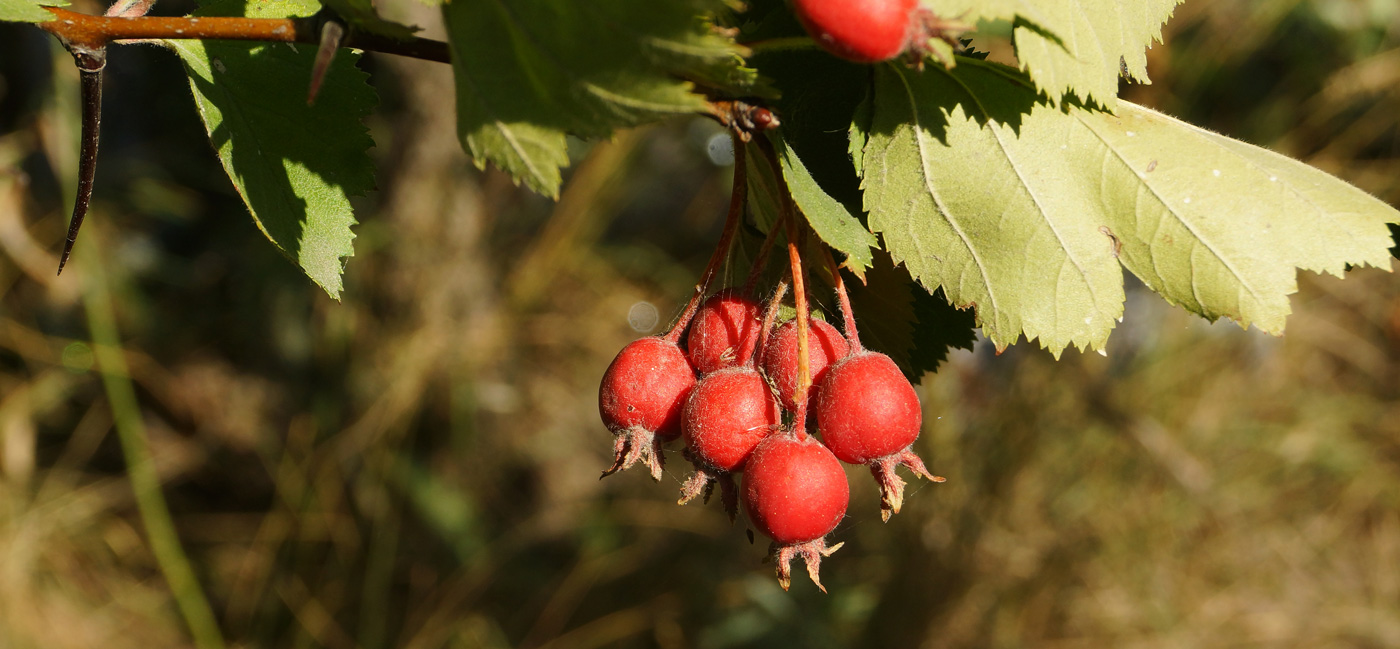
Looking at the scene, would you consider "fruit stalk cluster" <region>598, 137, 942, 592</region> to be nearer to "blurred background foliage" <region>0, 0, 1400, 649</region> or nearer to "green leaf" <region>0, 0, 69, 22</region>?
"green leaf" <region>0, 0, 69, 22</region>

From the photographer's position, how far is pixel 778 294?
2.23 ft

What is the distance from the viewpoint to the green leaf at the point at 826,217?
583 millimetres

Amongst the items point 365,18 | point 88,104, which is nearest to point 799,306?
point 365,18

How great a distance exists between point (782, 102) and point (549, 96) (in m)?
0.22

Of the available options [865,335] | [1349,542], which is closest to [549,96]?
[865,335]

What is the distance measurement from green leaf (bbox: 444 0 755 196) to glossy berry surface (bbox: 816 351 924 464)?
0.73ft

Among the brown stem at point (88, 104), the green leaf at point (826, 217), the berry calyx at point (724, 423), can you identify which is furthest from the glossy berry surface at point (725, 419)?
the brown stem at point (88, 104)

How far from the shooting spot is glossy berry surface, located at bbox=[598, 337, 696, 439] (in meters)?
0.66

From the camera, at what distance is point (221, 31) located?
21.6 inches

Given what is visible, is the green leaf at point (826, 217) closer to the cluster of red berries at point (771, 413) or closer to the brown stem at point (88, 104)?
the cluster of red berries at point (771, 413)

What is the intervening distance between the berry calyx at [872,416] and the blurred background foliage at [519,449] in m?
2.14

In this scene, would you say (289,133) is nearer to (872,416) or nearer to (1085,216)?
(872,416)

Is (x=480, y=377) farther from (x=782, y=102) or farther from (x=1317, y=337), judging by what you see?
(x=1317, y=337)

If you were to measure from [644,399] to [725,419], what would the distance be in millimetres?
66
